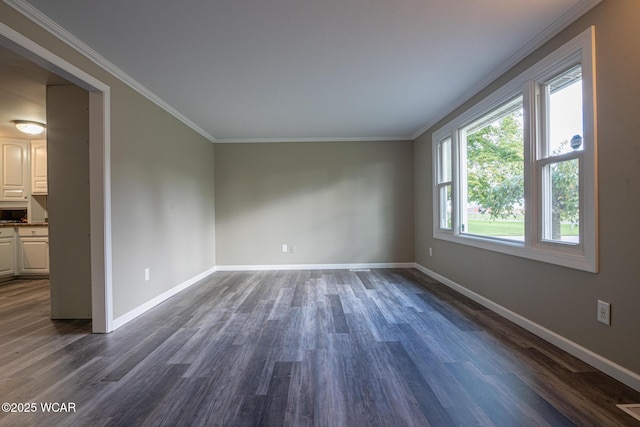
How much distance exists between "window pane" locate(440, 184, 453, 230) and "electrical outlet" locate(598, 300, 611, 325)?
7.45 feet

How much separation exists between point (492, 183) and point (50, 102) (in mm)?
4601

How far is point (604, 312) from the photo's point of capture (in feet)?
5.78

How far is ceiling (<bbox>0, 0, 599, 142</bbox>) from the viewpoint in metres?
1.89

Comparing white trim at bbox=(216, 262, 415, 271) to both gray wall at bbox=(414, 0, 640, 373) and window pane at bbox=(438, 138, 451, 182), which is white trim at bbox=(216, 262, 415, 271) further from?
gray wall at bbox=(414, 0, 640, 373)

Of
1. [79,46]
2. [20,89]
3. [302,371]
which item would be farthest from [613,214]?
[20,89]

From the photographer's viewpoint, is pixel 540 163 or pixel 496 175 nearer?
pixel 540 163

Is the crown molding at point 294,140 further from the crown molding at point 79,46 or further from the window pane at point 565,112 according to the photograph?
the window pane at point 565,112

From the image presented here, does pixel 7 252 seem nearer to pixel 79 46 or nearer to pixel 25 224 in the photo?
pixel 25 224

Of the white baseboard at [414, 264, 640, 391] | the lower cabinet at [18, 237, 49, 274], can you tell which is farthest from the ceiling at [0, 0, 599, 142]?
the white baseboard at [414, 264, 640, 391]

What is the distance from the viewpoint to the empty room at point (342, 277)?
1.61 meters

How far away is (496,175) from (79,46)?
4.02 meters

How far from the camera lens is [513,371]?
179cm

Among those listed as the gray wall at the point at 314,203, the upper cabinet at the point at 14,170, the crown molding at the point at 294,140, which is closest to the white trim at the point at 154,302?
the gray wall at the point at 314,203

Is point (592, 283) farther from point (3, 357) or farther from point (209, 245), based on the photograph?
point (209, 245)
